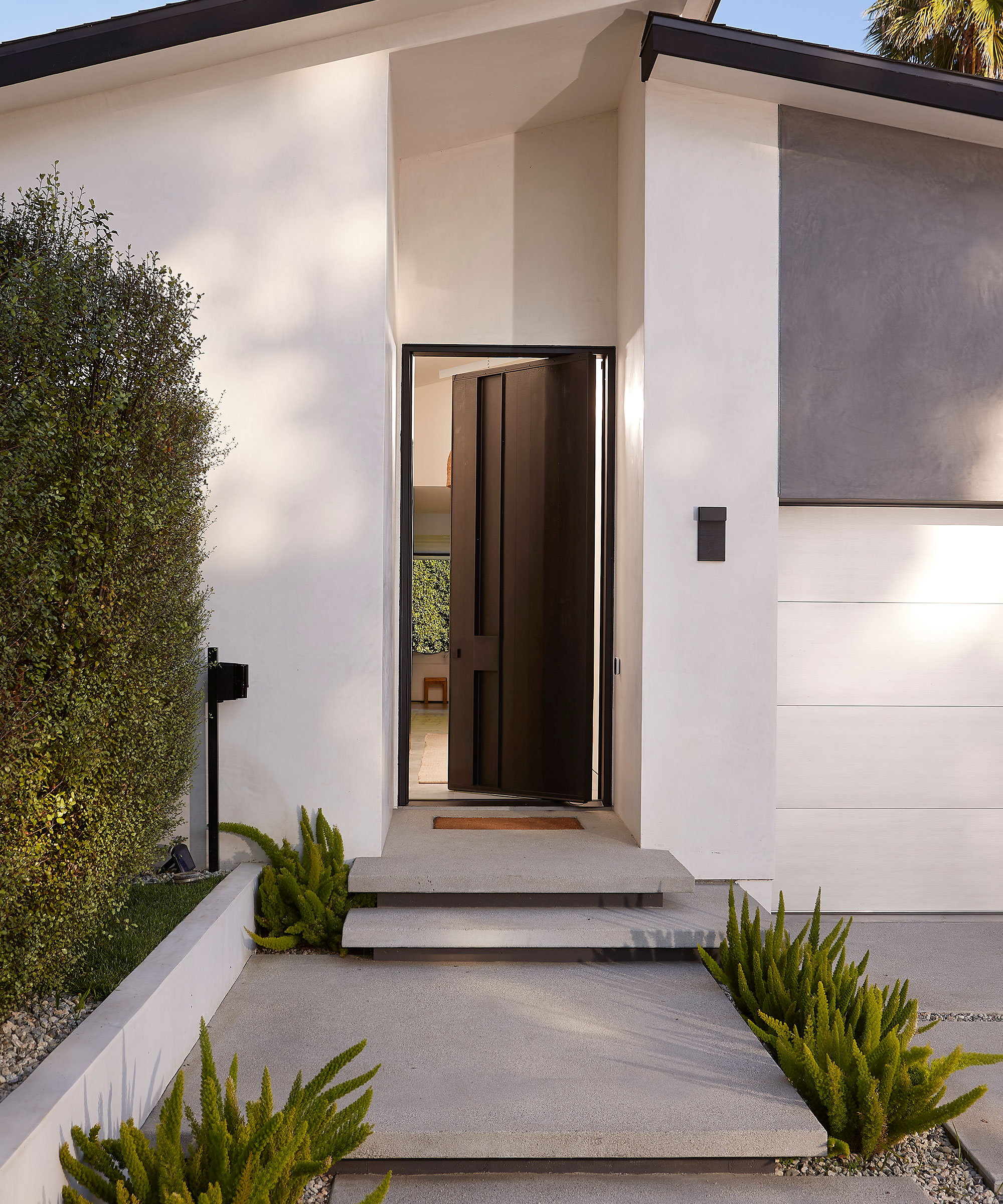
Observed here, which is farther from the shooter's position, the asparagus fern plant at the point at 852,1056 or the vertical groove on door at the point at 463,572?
the vertical groove on door at the point at 463,572

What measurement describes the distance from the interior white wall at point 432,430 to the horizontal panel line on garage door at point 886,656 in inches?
220

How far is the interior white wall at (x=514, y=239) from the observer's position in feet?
17.6

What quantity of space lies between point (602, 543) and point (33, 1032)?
374 cm

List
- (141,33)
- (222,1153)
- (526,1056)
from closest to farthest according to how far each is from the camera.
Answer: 1. (222,1153)
2. (526,1056)
3. (141,33)

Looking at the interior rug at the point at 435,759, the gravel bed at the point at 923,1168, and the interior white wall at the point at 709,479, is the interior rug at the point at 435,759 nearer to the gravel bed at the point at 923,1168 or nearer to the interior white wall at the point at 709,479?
the interior white wall at the point at 709,479

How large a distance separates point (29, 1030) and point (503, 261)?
4.32m

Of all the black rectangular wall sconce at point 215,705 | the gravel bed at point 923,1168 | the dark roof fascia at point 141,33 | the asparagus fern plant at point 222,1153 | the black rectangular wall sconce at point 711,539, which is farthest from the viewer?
the black rectangular wall sconce at point 711,539

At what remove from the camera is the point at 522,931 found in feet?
12.2

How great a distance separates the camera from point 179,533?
134 inches

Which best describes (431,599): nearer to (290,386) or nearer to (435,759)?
(435,759)

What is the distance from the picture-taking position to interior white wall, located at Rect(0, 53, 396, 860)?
14.1ft

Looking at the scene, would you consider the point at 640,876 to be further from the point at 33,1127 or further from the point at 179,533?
the point at 33,1127

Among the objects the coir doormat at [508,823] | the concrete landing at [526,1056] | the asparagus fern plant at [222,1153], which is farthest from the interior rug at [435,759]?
the asparagus fern plant at [222,1153]

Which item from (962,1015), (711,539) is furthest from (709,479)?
(962,1015)
